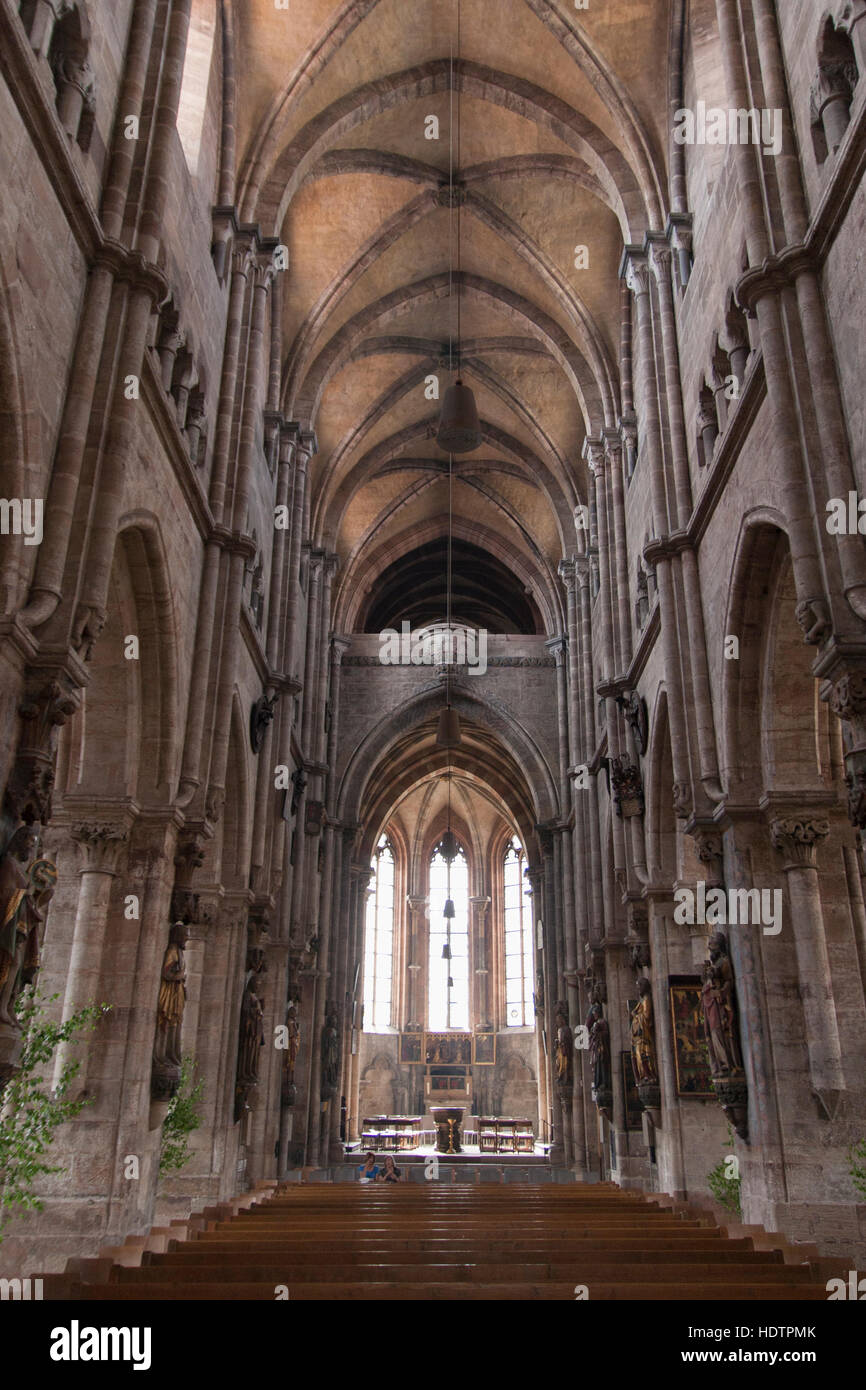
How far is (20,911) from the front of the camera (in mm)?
8273

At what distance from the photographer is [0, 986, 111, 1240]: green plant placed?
9094mm

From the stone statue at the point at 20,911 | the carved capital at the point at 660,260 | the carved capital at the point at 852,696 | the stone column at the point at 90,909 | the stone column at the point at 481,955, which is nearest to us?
the stone statue at the point at 20,911

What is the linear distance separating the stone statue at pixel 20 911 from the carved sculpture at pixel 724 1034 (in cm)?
726

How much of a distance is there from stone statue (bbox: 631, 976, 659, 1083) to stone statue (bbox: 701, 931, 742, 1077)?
4.46m

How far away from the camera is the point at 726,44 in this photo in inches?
489

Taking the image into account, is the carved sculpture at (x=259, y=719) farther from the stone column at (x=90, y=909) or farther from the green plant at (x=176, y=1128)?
the stone column at (x=90, y=909)

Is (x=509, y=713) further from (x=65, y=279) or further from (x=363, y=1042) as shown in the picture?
(x=65, y=279)

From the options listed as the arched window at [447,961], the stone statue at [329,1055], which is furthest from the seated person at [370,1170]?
the arched window at [447,961]

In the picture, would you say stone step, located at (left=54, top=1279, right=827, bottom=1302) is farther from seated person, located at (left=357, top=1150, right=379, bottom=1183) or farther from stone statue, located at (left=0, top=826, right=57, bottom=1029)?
seated person, located at (left=357, top=1150, right=379, bottom=1183)

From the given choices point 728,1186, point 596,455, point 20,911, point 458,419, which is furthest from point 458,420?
point 20,911

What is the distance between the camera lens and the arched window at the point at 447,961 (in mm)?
46969

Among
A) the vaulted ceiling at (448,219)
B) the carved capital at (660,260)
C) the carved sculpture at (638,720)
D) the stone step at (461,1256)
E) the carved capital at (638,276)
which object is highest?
the vaulted ceiling at (448,219)

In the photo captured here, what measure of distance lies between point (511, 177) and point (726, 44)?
10721 millimetres
